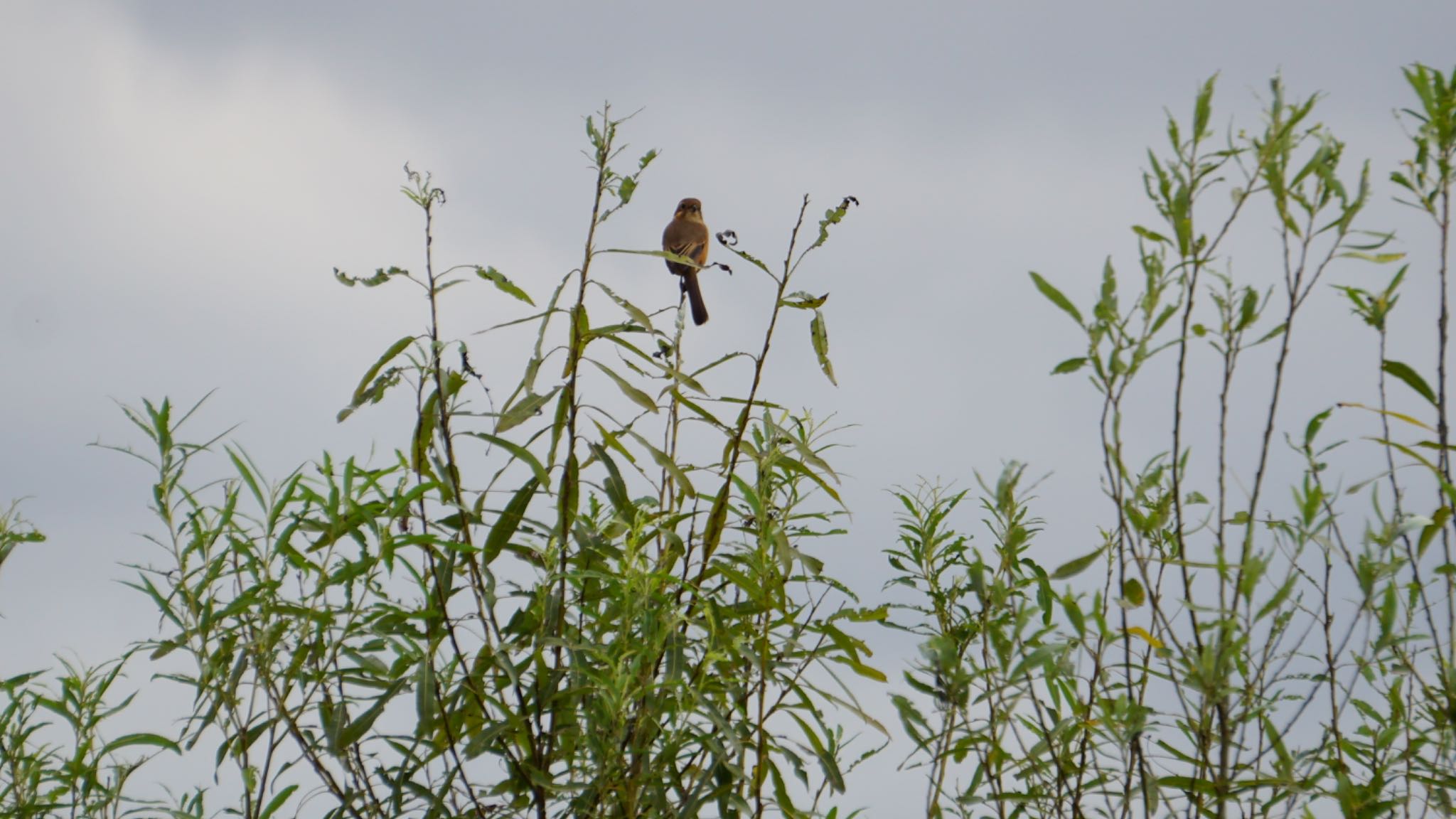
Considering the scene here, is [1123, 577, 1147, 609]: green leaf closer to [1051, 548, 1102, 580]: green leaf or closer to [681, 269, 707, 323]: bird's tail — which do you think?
[1051, 548, 1102, 580]: green leaf

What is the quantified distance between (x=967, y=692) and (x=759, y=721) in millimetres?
595

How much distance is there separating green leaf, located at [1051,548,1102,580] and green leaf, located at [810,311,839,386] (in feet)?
3.04

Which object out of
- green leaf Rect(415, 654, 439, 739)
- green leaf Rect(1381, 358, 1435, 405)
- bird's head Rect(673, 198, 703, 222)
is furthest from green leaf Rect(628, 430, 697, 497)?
bird's head Rect(673, 198, 703, 222)

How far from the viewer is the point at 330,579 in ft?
8.05

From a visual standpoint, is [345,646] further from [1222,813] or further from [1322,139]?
[1322,139]

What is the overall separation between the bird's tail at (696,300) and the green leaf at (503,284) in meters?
1.57

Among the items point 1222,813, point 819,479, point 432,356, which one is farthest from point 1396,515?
point 432,356

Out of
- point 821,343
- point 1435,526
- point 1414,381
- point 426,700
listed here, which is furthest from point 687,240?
point 1435,526

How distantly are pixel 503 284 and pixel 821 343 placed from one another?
2.25 feet

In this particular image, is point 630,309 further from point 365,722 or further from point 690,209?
point 690,209

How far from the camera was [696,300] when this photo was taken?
169 inches

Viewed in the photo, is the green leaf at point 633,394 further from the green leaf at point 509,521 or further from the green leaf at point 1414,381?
the green leaf at point 1414,381

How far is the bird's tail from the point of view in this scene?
4.15 metres

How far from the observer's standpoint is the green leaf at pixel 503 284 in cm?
252
